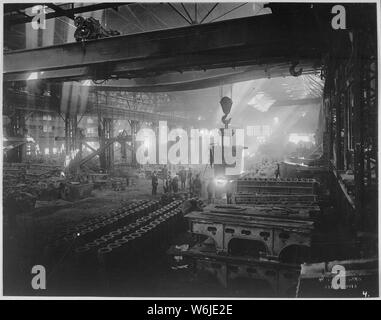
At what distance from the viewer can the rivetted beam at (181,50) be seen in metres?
4.54

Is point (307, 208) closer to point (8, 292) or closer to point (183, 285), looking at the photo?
point (183, 285)

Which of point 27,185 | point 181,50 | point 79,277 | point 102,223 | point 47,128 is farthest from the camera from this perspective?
point 47,128

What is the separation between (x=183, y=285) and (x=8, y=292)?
302cm

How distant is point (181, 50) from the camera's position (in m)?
4.99

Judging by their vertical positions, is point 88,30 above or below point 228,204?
above

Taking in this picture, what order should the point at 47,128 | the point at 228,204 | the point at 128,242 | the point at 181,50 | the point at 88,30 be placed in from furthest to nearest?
the point at 47,128, the point at 228,204, the point at 88,30, the point at 128,242, the point at 181,50

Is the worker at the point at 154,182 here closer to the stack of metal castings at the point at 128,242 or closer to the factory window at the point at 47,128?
the stack of metal castings at the point at 128,242

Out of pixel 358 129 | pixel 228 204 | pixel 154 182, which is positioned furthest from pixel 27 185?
pixel 358 129

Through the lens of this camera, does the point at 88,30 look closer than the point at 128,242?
No

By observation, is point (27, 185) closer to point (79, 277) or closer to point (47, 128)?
point (79, 277)

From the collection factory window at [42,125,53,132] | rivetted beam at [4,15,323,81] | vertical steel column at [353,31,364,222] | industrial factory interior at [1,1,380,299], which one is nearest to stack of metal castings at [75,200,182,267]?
industrial factory interior at [1,1,380,299]

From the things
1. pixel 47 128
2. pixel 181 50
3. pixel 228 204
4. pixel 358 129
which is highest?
pixel 47 128

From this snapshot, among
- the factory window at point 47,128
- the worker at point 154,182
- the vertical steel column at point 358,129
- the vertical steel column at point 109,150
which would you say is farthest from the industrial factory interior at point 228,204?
the factory window at point 47,128
